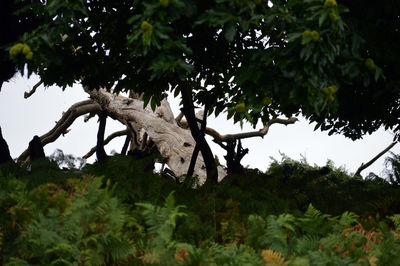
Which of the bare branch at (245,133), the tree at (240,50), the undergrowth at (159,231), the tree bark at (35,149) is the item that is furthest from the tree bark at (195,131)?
the bare branch at (245,133)

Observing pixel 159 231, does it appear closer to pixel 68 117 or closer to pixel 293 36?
pixel 293 36

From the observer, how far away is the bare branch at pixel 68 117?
55.6 ft

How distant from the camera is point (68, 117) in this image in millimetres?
17250

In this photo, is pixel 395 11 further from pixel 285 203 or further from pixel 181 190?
pixel 181 190

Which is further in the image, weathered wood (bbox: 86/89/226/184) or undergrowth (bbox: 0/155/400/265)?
weathered wood (bbox: 86/89/226/184)

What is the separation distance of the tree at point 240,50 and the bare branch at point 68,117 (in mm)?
9158

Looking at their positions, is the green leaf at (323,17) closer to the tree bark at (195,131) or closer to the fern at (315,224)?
the fern at (315,224)

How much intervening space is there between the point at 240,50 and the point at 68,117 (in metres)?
12.3

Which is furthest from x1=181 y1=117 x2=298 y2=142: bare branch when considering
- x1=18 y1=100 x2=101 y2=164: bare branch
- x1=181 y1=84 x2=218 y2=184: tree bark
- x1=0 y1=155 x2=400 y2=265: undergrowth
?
x1=0 y1=155 x2=400 y2=265: undergrowth

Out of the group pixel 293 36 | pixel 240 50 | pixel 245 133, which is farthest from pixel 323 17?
pixel 245 133

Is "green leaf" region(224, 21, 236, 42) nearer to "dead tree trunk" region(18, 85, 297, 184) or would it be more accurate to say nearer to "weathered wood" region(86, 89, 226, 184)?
"dead tree trunk" region(18, 85, 297, 184)

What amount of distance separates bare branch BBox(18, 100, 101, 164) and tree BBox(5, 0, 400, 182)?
30.0 feet

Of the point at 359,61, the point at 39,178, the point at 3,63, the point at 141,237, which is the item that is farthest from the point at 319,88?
the point at 3,63

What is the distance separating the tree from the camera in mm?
4363
